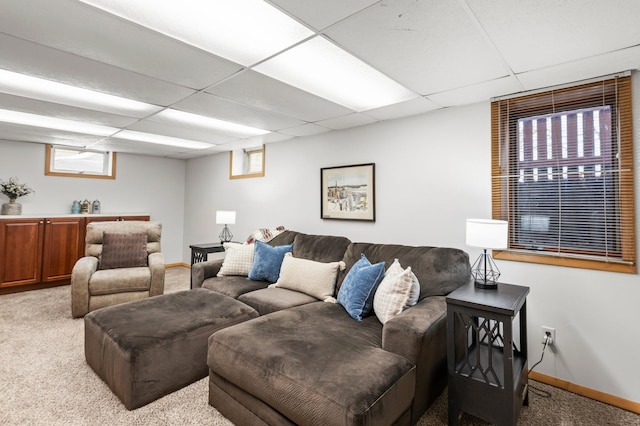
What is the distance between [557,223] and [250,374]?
2.48 meters

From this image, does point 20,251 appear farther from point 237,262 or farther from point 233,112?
point 233,112

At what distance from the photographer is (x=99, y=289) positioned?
3.48m

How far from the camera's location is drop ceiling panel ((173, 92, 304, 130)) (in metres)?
2.84

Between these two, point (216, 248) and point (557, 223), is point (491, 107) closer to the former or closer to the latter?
point (557, 223)

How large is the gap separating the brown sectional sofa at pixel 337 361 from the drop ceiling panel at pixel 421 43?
4.48 ft

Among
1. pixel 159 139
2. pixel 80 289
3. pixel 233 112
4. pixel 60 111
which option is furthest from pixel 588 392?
pixel 159 139

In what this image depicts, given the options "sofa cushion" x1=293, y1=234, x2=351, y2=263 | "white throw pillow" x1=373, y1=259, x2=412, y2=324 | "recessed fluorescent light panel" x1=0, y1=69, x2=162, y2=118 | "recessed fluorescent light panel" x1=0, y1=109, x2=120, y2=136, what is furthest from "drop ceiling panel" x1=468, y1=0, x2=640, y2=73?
"recessed fluorescent light panel" x1=0, y1=109, x2=120, y2=136

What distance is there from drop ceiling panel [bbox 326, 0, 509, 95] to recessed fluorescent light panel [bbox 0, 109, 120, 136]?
3.51 meters

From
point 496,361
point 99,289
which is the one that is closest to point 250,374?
point 496,361

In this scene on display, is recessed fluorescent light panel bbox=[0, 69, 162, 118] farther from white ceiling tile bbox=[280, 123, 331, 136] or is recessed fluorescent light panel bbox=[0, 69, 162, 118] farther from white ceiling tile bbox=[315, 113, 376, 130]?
white ceiling tile bbox=[315, 113, 376, 130]

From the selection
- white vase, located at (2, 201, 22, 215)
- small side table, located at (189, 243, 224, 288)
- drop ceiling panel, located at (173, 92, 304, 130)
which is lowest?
small side table, located at (189, 243, 224, 288)

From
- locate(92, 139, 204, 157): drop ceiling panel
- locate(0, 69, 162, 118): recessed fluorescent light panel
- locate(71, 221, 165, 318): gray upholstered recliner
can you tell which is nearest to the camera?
locate(0, 69, 162, 118): recessed fluorescent light panel

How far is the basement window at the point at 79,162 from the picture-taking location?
16.4 ft

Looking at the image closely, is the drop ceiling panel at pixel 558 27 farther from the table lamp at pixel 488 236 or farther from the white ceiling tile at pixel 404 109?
the table lamp at pixel 488 236
